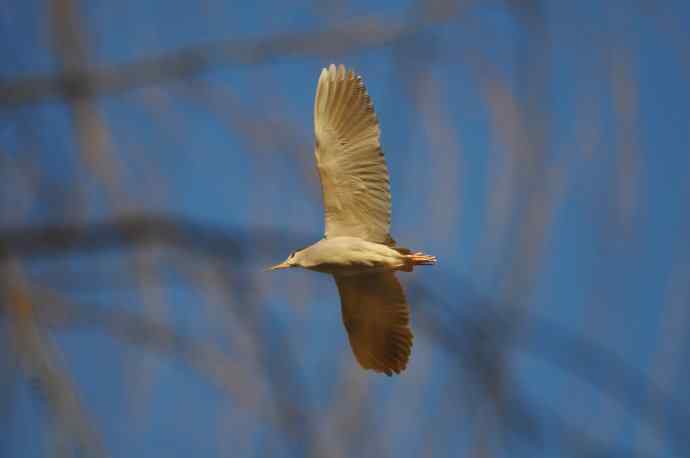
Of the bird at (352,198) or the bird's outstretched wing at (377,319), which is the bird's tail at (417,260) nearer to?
the bird at (352,198)

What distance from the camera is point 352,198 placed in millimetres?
3992

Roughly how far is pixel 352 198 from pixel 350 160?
5.4 inches

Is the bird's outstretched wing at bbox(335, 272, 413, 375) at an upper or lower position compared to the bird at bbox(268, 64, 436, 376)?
lower

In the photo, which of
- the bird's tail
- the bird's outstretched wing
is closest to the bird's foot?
the bird's tail

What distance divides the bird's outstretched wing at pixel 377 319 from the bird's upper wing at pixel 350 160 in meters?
0.21

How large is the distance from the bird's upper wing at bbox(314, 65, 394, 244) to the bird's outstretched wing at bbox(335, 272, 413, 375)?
8.2 inches

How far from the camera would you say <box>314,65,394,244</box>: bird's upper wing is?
12.9ft

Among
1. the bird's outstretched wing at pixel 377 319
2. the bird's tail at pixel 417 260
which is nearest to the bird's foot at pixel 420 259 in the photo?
the bird's tail at pixel 417 260

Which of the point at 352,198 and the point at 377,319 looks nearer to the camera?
the point at 352,198

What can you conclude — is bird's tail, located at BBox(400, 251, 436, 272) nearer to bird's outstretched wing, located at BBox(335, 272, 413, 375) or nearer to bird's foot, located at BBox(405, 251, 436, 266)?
bird's foot, located at BBox(405, 251, 436, 266)

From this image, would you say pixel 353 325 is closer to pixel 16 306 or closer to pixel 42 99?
pixel 16 306

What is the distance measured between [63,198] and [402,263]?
68.4 inches

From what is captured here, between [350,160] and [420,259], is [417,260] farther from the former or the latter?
[350,160]

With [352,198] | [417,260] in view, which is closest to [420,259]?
[417,260]
